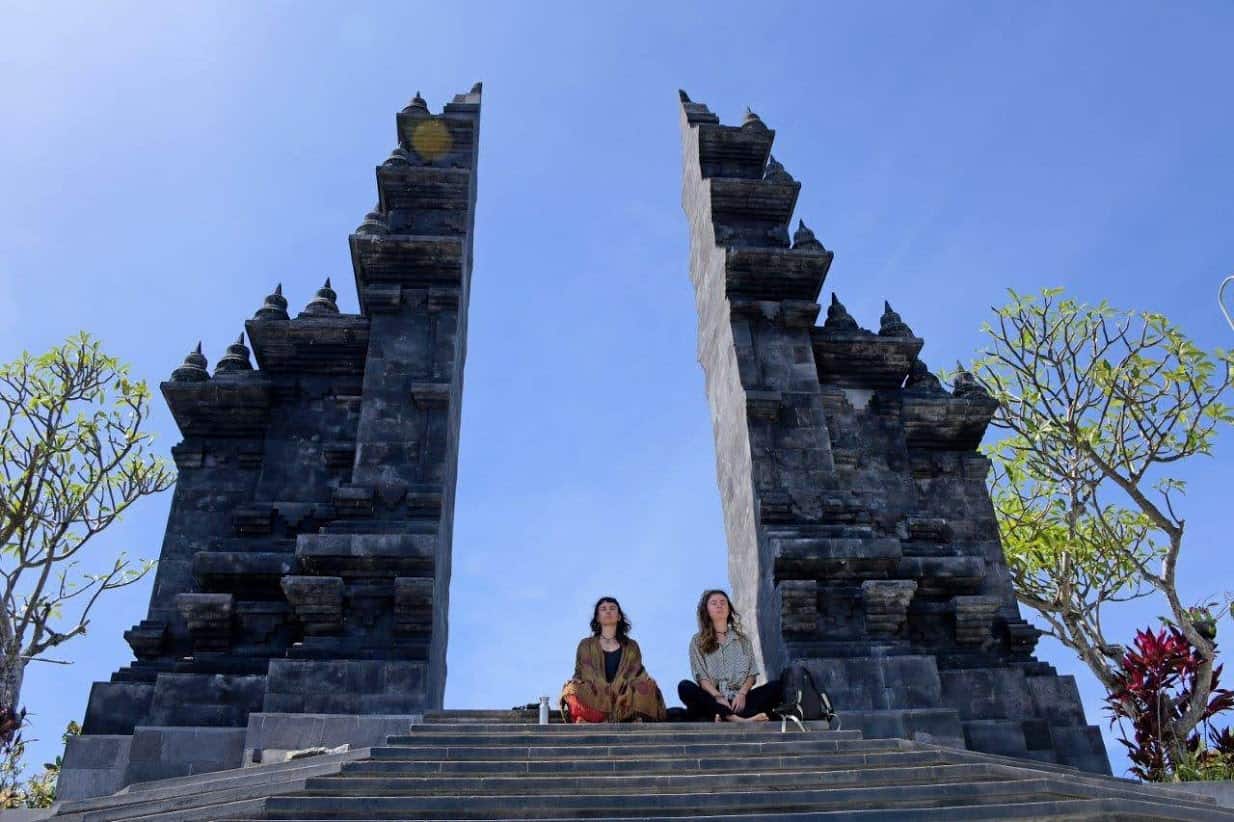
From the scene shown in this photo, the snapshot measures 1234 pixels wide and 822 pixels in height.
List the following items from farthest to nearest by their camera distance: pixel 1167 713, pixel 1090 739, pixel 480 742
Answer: pixel 1167 713 → pixel 1090 739 → pixel 480 742

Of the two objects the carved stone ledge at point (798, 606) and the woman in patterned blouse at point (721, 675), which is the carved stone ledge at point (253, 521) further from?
the carved stone ledge at point (798, 606)

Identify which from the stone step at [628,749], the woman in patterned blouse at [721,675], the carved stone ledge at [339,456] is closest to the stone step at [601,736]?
the stone step at [628,749]

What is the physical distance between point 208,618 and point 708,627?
532 centimetres

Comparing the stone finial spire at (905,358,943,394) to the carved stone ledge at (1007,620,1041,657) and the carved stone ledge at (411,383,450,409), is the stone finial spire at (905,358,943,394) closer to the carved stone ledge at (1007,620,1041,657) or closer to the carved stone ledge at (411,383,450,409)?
the carved stone ledge at (1007,620,1041,657)

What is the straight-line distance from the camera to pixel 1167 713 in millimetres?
15367

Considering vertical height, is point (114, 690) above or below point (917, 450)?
below

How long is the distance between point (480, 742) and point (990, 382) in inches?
634

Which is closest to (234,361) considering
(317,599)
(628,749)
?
(317,599)

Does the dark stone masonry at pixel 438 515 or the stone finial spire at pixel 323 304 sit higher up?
the stone finial spire at pixel 323 304

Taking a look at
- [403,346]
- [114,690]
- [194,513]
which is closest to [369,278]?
[403,346]

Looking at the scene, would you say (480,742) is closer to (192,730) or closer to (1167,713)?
(192,730)

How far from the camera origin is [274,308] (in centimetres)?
1468

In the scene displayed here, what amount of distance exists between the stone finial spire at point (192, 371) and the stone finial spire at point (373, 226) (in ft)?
8.91

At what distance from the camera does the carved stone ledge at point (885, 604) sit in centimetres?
1213
